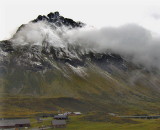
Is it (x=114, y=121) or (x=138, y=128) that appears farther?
(x=114, y=121)

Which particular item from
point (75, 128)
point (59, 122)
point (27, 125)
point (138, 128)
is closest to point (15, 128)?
point (27, 125)

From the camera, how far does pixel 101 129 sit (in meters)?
156

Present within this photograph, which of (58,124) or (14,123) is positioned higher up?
(14,123)

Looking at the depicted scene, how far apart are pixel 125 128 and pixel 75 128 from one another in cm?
2597

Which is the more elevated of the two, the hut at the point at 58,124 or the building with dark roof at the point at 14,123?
the building with dark roof at the point at 14,123

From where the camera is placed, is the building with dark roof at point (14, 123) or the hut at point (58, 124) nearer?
the hut at point (58, 124)

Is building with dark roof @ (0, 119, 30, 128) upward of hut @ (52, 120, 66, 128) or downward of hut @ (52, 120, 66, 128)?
upward

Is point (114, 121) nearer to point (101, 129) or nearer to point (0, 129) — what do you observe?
point (101, 129)

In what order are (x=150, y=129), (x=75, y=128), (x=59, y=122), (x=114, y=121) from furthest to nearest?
1. (x=114, y=121)
2. (x=59, y=122)
3. (x=75, y=128)
4. (x=150, y=129)

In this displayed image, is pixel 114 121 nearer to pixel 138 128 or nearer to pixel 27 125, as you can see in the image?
pixel 138 128

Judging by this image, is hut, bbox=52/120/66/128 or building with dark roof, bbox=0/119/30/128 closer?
hut, bbox=52/120/66/128

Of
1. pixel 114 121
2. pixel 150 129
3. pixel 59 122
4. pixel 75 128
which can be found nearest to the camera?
pixel 150 129

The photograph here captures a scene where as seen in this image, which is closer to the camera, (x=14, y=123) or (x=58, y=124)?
(x=58, y=124)

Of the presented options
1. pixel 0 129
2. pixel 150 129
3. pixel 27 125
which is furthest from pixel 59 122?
pixel 150 129
